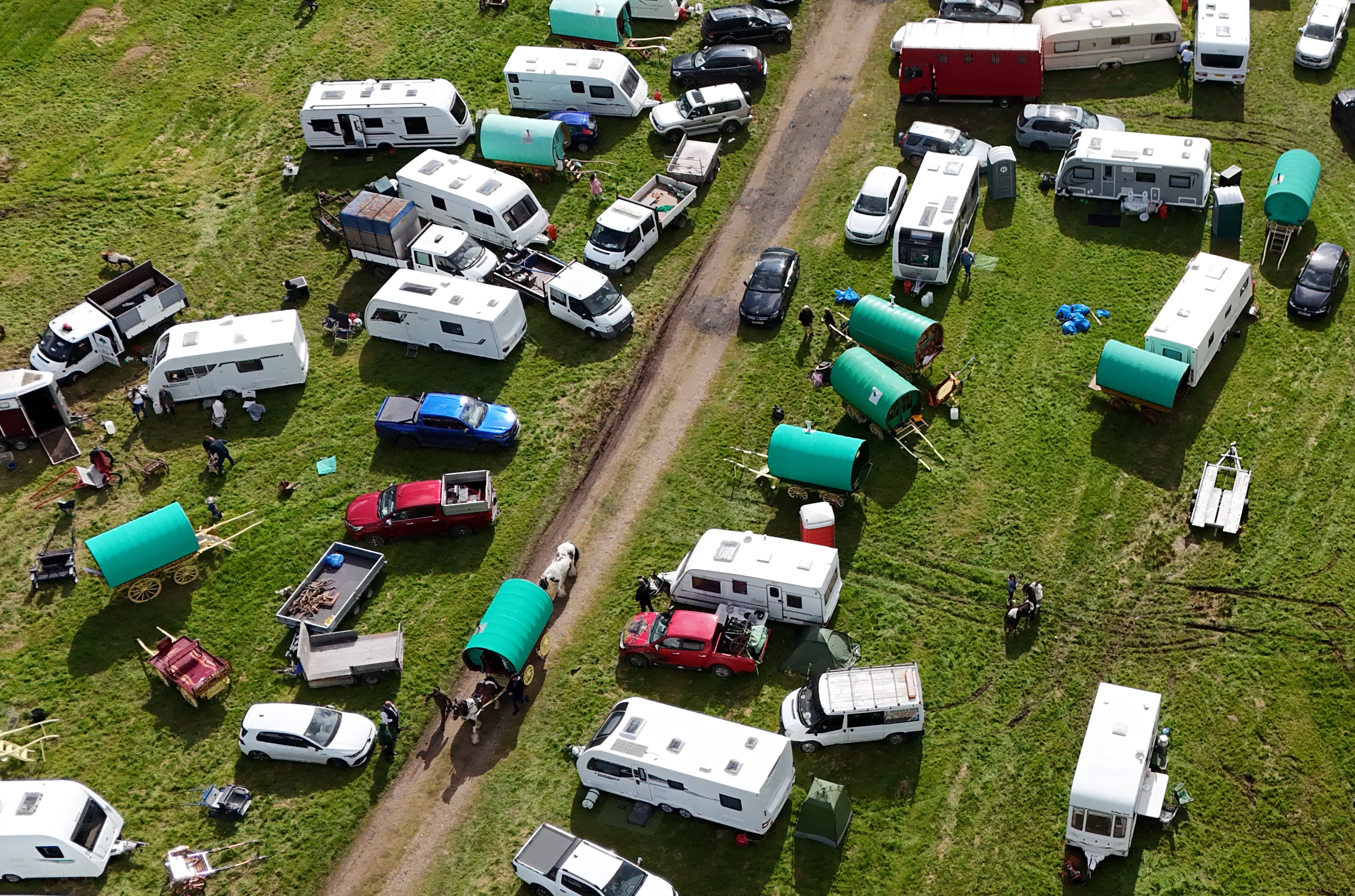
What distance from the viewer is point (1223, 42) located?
6381 centimetres

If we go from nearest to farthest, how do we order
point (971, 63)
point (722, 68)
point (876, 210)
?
point (876, 210) < point (971, 63) < point (722, 68)

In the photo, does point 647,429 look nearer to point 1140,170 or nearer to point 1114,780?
point 1114,780

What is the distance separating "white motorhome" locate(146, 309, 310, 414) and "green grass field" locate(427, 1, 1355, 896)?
18.3m

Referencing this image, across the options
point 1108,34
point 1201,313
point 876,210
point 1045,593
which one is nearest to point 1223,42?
point 1108,34

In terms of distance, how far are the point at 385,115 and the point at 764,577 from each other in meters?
35.5

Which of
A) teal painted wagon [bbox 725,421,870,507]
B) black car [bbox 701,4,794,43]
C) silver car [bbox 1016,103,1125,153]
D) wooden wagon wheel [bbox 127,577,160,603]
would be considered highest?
black car [bbox 701,4,794,43]

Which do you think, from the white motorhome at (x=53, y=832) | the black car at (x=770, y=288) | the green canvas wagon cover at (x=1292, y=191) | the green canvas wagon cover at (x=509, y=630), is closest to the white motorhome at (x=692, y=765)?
the green canvas wagon cover at (x=509, y=630)

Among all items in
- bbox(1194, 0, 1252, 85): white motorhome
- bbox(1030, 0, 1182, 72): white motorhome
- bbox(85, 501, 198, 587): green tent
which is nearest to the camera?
bbox(85, 501, 198, 587): green tent

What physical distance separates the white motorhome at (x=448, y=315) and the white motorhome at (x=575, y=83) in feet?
50.6

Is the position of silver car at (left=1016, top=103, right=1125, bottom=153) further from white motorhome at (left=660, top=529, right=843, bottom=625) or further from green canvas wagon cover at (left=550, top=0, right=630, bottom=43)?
white motorhome at (left=660, top=529, right=843, bottom=625)

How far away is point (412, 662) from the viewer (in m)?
44.6

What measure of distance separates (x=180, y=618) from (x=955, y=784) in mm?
28769

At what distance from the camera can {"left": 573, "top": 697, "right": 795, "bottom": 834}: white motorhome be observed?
124 ft

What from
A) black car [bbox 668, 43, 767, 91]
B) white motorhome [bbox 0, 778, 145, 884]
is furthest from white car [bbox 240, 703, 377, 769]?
black car [bbox 668, 43, 767, 91]
